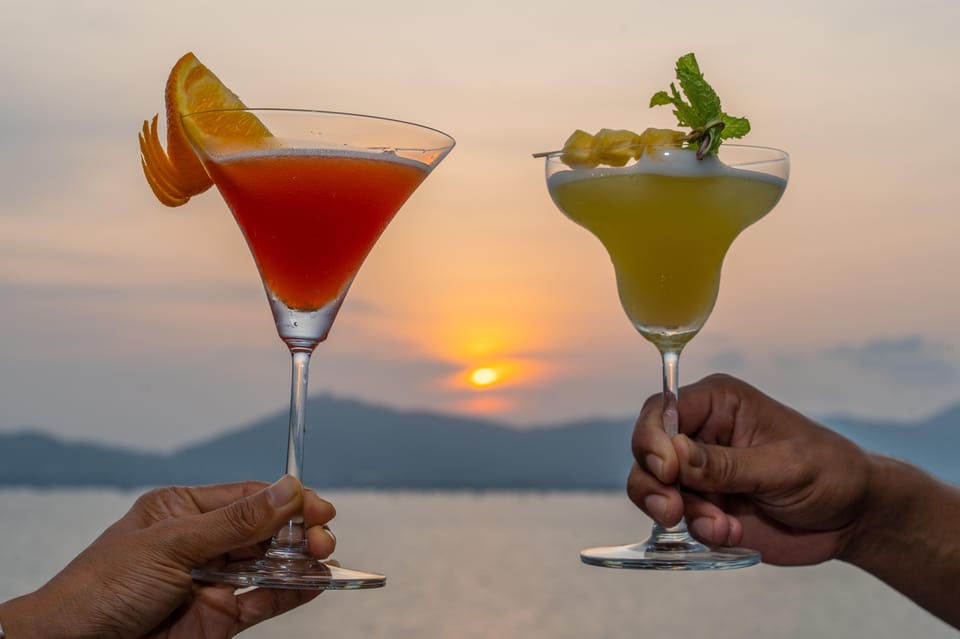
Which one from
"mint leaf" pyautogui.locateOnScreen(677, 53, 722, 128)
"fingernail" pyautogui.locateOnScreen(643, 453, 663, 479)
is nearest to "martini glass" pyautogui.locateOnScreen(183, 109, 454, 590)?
"mint leaf" pyautogui.locateOnScreen(677, 53, 722, 128)

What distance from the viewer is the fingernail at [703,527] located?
208 centimetres

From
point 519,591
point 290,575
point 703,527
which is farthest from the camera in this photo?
point 519,591

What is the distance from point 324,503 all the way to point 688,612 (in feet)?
38.6

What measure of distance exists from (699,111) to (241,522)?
112cm

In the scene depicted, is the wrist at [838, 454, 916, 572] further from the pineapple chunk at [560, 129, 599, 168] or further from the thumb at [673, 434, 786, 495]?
the pineapple chunk at [560, 129, 599, 168]

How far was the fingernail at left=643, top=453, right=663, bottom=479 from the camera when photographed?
1945mm

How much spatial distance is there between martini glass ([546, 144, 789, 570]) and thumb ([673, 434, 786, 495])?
0.07 metres

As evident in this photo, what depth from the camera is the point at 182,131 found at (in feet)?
6.16

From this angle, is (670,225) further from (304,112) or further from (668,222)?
(304,112)

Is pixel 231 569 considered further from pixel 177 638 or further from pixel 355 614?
pixel 355 614

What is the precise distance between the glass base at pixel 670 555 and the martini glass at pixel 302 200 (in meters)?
0.43

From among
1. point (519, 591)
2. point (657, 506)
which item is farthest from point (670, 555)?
point (519, 591)

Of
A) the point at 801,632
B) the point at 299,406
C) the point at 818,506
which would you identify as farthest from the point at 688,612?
the point at 299,406

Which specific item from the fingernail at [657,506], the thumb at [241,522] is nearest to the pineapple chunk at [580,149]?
the fingernail at [657,506]
